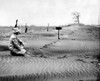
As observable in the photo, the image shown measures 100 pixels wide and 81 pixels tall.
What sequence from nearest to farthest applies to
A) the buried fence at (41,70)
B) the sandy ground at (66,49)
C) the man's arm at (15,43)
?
the buried fence at (41,70), the man's arm at (15,43), the sandy ground at (66,49)

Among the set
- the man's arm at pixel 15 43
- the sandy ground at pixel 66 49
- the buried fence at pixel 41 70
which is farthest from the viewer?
the sandy ground at pixel 66 49

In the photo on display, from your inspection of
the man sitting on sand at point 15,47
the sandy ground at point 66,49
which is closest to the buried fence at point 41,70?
the man sitting on sand at point 15,47

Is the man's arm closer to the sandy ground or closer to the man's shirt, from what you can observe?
the man's shirt

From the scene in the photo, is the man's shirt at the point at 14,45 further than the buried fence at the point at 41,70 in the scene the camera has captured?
Yes

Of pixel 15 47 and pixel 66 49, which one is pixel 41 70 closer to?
pixel 15 47

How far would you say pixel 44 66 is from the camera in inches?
A: 292

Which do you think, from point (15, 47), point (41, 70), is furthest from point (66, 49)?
point (41, 70)

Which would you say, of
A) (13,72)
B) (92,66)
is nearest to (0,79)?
(13,72)

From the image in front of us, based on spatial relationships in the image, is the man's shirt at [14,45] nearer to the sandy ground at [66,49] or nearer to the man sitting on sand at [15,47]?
the man sitting on sand at [15,47]

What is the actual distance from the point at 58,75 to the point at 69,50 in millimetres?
6489

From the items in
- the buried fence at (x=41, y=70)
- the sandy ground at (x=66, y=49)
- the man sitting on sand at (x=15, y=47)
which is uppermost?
the man sitting on sand at (x=15, y=47)

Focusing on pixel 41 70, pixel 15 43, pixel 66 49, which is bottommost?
pixel 66 49

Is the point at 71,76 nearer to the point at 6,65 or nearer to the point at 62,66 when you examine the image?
the point at 62,66

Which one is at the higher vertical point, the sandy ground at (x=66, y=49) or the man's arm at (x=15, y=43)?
the man's arm at (x=15, y=43)
